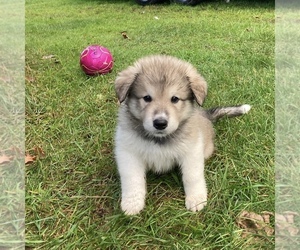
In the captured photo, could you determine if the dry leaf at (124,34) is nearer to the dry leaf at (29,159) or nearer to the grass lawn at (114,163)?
the grass lawn at (114,163)

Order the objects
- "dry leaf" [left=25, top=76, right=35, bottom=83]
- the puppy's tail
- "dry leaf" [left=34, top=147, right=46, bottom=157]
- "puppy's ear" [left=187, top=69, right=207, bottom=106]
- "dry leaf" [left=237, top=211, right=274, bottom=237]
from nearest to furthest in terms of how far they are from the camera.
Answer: "dry leaf" [left=237, top=211, right=274, bottom=237], "puppy's ear" [left=187, top=69, right=207, bottom=106], "dry leaf" [left=34, top=147, right=46, bottom=157], the puppy's tail, "dry leaf" [left=25, top=76, right=35, bottom=83]

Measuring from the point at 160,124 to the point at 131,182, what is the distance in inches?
18.6

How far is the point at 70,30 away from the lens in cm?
860

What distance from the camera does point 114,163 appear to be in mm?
3268

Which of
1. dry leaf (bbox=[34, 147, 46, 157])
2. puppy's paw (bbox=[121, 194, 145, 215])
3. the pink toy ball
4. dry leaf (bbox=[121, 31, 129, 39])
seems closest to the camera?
puppy's paw (bbox=[121, 194, 145, 215])

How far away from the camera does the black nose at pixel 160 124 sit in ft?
8.35

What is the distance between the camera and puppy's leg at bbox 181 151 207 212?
273 cm

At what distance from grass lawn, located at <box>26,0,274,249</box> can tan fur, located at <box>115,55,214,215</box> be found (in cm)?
13

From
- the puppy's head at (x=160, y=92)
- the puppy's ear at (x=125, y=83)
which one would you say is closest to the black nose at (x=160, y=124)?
the puppy's head at (x=160, y=92)

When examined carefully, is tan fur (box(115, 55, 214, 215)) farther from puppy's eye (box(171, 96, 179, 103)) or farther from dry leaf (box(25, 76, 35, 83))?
dry leaf (box(25, 76, 35, 83))

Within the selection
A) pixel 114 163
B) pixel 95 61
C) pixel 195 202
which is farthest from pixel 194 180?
pixel 95 61

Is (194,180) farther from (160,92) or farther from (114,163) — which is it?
(114,163)

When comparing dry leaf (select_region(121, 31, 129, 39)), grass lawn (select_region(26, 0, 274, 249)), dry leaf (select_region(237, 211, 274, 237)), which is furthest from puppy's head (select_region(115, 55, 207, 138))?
dry leaf (select_region(121, 31, 129, 39))

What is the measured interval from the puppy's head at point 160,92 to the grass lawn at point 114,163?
1.75ft
